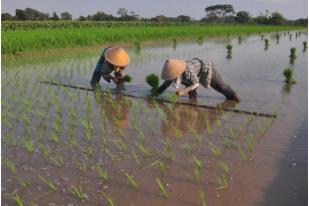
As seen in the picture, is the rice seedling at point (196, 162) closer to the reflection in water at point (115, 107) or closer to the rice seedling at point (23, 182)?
the reflection in water at point (115, 107)

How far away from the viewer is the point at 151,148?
3516 mm

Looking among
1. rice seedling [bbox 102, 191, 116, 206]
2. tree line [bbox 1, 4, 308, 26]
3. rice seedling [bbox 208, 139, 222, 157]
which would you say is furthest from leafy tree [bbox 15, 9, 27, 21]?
rice seedling [bbox 102, 191, 116, 206]

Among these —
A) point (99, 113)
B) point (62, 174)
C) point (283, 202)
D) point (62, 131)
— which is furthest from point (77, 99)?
point (283, 202)

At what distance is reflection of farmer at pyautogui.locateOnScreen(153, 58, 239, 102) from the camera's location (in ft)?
15.1

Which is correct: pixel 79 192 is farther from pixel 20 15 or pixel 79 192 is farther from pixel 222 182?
pixel 20 15

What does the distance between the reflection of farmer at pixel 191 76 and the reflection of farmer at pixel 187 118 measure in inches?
10.0

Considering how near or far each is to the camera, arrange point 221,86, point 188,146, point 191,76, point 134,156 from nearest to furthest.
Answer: point 134,156 → point 188,146 → point 191,76 → point 221,86

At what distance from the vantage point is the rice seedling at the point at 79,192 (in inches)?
103

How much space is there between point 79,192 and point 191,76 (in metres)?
2.53

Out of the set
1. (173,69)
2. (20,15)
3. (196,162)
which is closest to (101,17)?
(20,15)

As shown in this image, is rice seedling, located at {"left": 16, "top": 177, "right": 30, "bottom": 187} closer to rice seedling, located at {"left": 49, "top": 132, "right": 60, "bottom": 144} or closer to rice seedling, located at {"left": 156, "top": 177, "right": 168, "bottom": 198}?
rice seedling, located at {"left": 49, "top": 132, "right": 60, "bottom": 144}

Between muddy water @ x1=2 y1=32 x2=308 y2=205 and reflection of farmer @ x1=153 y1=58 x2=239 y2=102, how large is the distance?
0.79ft

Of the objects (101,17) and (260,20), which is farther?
(260,20)

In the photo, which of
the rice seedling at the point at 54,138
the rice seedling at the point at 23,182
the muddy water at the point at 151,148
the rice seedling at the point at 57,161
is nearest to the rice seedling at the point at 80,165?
the muddy water at the point at 151,148
